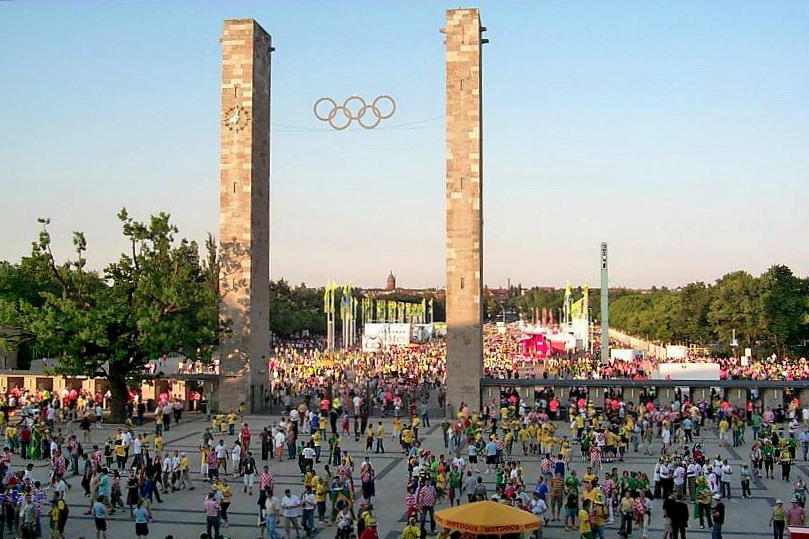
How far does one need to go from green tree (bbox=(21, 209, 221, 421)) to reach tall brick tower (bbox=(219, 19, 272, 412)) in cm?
281

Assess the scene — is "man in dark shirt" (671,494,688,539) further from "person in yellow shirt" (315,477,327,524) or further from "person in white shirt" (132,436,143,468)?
"person in white shirt" (132,436,143,468)

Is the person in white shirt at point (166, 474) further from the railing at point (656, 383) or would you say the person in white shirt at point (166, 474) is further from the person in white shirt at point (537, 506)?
the railing at point (656, 383)

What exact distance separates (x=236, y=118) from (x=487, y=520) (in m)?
30.6

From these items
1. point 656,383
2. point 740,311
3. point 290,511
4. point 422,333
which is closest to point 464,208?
point 656,383

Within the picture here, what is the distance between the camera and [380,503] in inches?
843

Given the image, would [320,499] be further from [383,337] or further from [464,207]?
[383,337]

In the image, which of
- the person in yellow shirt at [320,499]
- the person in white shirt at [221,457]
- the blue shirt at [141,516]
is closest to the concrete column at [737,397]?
the person in white shirt at [221,457]

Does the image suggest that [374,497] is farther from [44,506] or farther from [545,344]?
[545,344]

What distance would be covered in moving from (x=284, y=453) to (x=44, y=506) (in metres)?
8.95

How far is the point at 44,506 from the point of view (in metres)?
20.7

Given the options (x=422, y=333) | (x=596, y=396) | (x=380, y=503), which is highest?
(x=422, y=333)

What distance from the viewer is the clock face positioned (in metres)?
41.4

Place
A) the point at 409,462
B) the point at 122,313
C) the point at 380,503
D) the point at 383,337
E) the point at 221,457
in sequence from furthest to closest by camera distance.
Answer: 1. the point at 383,337
2. the point at 122,313
3. the point at 221,457
4. the point at 409,462
5. the point at 380,503

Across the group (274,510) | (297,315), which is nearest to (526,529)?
(274,510)
